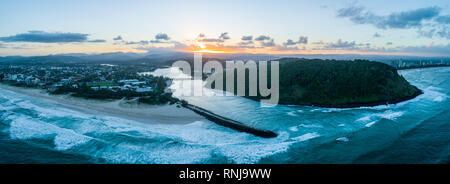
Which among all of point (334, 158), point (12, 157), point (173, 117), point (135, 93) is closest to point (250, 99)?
point (173, 117)

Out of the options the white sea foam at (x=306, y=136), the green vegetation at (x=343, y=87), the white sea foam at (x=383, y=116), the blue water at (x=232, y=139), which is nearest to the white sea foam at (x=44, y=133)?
the blue water at (x=232, y=139)

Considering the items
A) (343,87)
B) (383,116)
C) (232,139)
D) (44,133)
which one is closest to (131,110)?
(44,133)

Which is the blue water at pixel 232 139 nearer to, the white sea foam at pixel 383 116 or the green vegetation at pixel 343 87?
the white sea foam at pixel 383 116

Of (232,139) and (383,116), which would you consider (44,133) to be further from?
(383,116)
